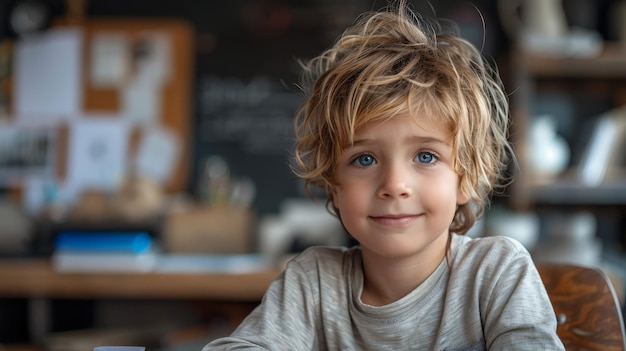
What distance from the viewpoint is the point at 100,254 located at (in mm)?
2688

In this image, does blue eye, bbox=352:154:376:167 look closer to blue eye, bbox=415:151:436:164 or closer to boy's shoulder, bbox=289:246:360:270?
blue eye, bbox=415:151:436:164

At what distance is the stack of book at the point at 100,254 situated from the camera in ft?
8.78

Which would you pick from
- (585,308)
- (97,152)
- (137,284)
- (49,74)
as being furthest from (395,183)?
(49,74)

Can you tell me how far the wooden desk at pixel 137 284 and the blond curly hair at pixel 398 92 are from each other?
1.55 metres

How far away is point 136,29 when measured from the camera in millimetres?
3154

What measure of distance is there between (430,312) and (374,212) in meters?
0.15

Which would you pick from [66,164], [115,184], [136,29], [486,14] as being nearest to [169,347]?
[115,184]

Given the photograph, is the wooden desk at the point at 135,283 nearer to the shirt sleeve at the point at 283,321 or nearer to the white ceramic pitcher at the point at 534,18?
the white ceramic pitcher at the point at 534,18

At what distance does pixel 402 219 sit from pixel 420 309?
126mm

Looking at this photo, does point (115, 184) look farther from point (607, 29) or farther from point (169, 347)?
point (607, 29)

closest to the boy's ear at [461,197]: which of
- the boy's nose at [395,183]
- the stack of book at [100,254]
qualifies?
the boy's nose at [395,183]

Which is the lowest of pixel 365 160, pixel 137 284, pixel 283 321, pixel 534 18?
pixel 137 284

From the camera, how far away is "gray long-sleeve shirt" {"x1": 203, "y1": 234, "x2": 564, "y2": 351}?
0.95m

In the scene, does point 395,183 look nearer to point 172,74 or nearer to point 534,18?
point 534,18
